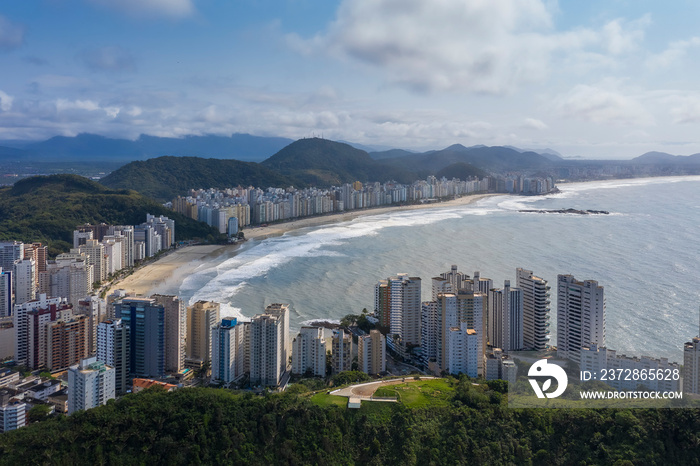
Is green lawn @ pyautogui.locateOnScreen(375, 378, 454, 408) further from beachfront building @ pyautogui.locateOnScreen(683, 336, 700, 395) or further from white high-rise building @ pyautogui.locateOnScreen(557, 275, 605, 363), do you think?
beachfront building @ pyautogui.locateOnScreen(683, 336, 700, 395)

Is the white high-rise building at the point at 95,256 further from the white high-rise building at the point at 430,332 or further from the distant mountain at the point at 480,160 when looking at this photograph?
the distant mountain at the point at 480,160

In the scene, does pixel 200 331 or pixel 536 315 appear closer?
pixel 200 331

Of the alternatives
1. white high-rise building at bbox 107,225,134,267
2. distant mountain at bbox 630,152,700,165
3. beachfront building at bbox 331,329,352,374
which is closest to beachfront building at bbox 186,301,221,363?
beachfront building at bbox 331,329,352,374

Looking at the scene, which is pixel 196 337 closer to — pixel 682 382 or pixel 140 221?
pixel 682 382

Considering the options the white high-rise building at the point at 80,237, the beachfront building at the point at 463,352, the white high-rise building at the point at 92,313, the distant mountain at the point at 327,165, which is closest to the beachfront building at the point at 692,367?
the beachfront building at the point at 463,352

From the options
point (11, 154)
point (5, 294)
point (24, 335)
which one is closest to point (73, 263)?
point (5, 294)

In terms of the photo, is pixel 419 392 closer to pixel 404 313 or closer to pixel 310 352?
pixel 310 352
